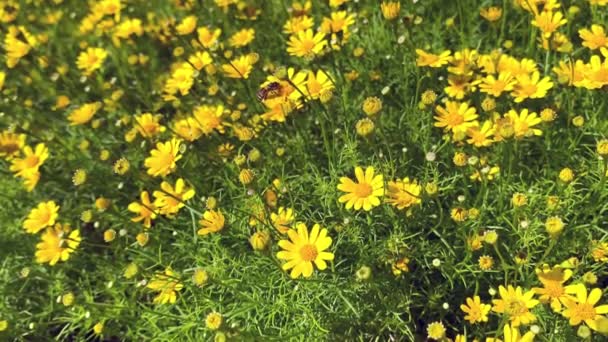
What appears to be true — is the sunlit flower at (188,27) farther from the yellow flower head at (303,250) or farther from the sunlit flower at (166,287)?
the yellow flower head at (303,250)

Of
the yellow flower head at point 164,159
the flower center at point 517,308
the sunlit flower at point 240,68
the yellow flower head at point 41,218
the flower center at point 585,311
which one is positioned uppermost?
the sunlit flower at point 240,68

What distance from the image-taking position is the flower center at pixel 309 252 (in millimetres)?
1956

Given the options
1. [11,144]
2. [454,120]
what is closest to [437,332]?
[454,120]

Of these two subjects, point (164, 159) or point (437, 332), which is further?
point (164, 159)

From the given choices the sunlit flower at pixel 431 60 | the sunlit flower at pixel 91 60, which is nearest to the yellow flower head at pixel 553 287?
the sunlit flower at pixel 431 60

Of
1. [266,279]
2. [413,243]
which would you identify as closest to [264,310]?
[266,279]

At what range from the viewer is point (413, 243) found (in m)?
2.29

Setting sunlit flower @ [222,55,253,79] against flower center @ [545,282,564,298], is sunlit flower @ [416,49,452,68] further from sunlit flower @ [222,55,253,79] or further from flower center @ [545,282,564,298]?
flower center @ [545,282,564,298]

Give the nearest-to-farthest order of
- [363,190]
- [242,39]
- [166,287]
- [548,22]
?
[363,190]
[166,287]
[548,22]
[242,39]

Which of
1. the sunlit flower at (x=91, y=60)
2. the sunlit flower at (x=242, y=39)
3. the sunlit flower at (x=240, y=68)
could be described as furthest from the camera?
the sunlit flower at (x=91, y=60)

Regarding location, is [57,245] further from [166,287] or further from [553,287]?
[553,287]

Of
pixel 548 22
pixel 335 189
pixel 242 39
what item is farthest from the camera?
pixel 242 39

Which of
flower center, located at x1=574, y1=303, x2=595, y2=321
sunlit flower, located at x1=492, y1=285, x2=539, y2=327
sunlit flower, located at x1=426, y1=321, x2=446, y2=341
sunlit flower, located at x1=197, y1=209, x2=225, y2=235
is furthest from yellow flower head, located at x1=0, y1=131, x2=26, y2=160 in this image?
flower center, located at x1=574, y1=303, x2=595, y2=321

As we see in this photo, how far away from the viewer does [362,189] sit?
2.10m
